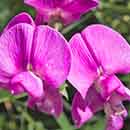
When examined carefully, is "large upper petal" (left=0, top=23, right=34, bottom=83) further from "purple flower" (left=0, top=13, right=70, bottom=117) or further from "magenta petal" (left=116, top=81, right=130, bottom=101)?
"magenta petal" (left=116, top=81, right=130, bottom=101)

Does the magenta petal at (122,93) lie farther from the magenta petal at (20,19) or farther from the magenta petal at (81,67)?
the magenta petal at (20,19)

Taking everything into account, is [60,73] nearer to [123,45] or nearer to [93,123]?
[123,45]

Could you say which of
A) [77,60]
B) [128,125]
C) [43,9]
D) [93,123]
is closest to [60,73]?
[77,60]

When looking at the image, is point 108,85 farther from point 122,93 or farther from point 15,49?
point 15,49

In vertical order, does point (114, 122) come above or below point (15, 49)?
below

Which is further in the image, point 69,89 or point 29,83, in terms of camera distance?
point 69,89

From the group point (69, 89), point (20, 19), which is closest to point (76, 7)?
point (20, 19)

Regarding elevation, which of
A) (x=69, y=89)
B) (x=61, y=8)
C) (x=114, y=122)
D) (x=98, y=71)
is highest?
(x=61, y=8)
